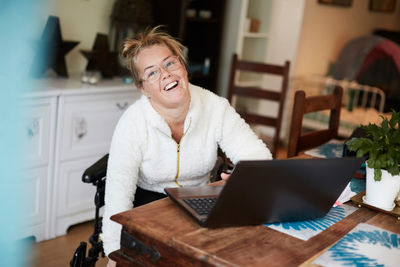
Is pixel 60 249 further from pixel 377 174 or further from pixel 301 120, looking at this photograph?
pixel 377 174

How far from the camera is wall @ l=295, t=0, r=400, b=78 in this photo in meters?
5.02

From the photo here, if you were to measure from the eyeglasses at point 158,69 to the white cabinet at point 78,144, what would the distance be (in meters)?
1.01

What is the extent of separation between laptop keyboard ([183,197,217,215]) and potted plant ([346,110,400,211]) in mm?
429

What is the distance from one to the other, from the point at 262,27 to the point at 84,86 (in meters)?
Result: 2.18

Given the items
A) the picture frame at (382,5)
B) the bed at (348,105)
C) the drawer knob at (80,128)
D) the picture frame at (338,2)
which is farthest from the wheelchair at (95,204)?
the picture frame at (382,5)

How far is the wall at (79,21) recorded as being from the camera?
9.55 feet

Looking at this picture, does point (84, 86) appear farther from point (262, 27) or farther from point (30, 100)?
point (262, 27)

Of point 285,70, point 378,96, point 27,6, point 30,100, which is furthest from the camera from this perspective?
point 378,96

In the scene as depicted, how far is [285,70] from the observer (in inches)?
128

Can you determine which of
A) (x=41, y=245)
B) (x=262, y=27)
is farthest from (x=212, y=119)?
(x=262, y=27)

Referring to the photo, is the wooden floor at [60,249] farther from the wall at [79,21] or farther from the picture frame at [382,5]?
the picture frame at [382,5]

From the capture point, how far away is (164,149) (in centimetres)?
167

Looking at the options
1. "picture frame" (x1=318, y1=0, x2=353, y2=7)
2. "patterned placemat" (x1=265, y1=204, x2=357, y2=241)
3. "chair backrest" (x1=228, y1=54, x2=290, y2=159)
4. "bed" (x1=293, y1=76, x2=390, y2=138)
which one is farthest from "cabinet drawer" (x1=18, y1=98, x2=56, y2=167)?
"picture frame" (x1=318, y1=0, x2=353, y2=7)

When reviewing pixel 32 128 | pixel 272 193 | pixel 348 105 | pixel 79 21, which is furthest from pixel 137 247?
pixel 348 105
